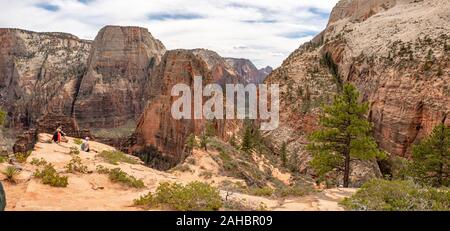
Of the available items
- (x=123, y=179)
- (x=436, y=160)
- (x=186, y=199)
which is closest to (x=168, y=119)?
(x=436, y=160)

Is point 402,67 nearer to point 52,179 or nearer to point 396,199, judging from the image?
point 396,199

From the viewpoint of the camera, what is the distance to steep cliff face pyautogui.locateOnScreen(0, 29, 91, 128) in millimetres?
122188

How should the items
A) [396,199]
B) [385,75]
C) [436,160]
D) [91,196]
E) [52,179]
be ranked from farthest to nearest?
1. [385,75]
2. [436,160]
3. [52,179]
4. [396,199]
5. [91,196]

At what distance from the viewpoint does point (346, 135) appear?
21438mm

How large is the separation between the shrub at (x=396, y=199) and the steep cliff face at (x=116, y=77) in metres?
112

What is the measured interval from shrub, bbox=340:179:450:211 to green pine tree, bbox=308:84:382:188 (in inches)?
320

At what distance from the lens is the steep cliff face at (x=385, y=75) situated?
1838 inches

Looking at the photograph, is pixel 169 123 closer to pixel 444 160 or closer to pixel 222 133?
pixel 222 133

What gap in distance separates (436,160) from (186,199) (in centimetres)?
2165

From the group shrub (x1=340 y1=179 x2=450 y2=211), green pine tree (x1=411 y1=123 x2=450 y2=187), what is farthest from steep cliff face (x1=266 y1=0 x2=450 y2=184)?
shrub (x1=340 y1=179 x2=450 y2=211)

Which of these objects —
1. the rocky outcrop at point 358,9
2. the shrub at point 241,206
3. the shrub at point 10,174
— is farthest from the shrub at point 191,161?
the rocky outcrop at point 358,9

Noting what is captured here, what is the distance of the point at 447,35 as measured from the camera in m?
51.4

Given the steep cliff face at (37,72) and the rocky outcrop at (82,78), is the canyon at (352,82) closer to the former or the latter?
the rocky outcrop at (82,78)

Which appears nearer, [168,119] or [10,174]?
[10,174]
